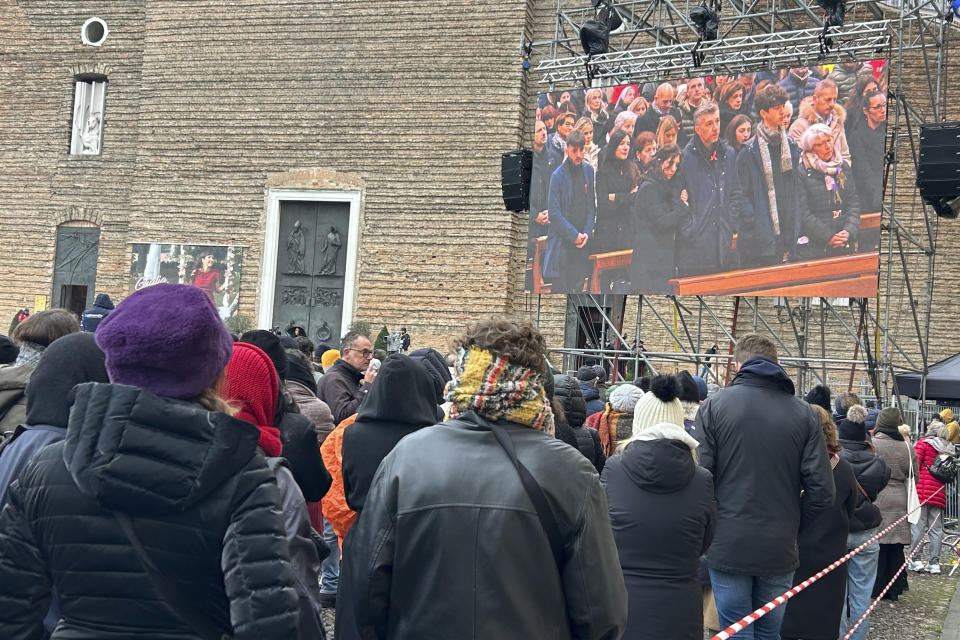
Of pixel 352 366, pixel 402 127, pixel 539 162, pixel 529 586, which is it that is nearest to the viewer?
pixel 529 586

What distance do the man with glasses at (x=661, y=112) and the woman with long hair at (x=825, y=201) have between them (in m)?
1.66

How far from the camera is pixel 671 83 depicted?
44.6ft

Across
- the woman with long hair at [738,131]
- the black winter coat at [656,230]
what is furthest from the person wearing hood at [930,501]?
the woman with long hair at [738,131]

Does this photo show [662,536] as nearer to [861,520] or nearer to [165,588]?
[165,588]

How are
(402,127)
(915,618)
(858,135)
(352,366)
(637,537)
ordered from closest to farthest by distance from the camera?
(637,537) < (352,366) < (915,618) < (858,135) < (402,127)

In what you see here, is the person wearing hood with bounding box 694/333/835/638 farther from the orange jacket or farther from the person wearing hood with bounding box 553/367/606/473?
the orange jacket

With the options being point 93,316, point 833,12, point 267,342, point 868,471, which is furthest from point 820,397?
point 833,12

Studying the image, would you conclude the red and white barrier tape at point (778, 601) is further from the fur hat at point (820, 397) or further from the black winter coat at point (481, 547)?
the black winter coat at point (481, 547)

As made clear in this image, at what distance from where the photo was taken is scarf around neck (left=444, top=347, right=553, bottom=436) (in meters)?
2.61

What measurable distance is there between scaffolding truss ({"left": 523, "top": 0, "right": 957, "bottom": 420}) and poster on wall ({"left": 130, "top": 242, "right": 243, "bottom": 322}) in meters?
7.41

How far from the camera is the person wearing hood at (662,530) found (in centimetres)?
382

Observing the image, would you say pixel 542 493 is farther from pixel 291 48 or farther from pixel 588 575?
pixel 291 48

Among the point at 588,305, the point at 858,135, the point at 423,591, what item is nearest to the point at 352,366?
the point at 423,591

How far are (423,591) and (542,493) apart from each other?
0.39 meters
